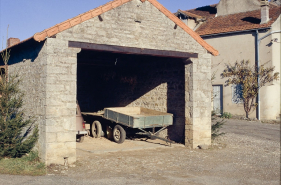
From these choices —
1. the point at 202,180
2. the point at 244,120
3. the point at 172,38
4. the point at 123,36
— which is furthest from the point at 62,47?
the point at 244,120

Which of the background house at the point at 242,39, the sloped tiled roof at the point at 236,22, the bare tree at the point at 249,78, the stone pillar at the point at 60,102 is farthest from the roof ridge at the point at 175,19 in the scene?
the sloped tiled roof at the point at 236,22

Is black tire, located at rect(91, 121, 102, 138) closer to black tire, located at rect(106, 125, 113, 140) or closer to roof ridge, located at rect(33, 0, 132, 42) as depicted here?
black tire, located at rect(106, 125, 113, 140)

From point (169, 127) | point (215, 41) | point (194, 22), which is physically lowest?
point (169, 127)

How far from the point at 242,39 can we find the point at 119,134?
11663 mm

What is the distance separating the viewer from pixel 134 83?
43.6 ft

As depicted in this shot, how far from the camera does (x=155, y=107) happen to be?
12281 mm

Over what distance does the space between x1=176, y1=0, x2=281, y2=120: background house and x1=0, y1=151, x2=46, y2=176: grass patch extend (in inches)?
486

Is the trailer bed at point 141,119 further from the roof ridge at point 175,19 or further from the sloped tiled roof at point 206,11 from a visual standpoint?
the sloped tiled roof at point 206,11

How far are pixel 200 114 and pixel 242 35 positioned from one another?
1076cm

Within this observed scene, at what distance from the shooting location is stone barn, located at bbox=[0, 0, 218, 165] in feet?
25.6

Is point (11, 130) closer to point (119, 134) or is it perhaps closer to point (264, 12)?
point (119, 134)

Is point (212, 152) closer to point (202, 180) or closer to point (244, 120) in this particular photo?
point (202, 180)

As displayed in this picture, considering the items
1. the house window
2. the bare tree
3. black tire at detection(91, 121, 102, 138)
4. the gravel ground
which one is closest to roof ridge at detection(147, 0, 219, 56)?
the gravel ground

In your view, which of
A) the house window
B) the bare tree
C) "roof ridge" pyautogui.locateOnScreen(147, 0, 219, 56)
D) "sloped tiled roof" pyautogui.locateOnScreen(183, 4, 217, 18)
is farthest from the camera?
"sloped tiled roof" pyautogui.locateOnScreen(183, 4, 217, 18)
